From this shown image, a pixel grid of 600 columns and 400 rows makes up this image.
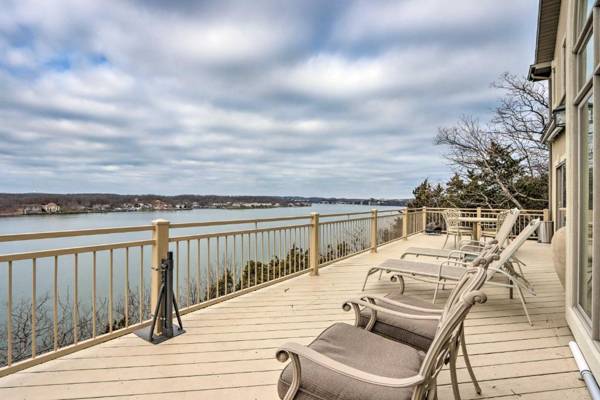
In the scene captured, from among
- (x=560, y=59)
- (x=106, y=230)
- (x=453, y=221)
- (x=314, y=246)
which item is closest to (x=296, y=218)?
(x=314, y=246)

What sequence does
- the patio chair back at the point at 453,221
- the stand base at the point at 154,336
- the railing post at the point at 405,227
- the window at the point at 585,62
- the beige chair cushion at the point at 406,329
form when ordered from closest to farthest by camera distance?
the beige chair cushion at the point at 406,329, the window at the point at 585,62, the stand base at the point at 154,336, the patio chair back at the point at 453,221, the railing post at the point at 405,227

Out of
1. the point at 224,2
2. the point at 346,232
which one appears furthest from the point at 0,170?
the point at 346,232

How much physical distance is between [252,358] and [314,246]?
2.99 m

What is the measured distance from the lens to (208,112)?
14398 millimetres

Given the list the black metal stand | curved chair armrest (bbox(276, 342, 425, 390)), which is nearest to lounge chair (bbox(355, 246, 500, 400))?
curved chair armrest (bbox(276, 342, 425, 390))

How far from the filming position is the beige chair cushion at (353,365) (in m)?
1.26

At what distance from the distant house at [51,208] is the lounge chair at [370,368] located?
5830 mm

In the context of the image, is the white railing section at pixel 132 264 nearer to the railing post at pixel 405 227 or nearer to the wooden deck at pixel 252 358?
the wooden deck at pixel 252 358

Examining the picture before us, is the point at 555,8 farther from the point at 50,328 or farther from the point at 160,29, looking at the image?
the point at 50,328

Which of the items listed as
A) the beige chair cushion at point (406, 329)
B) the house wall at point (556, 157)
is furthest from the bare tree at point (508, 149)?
the beige chair cushion at point (406, 329)

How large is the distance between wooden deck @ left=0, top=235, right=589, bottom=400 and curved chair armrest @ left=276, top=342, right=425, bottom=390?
91 centimetres

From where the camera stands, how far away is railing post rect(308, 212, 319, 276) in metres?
5.32

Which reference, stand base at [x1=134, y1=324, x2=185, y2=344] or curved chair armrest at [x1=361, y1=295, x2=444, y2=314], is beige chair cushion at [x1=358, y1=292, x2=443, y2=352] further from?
stand base at [x1=134, y1=324, x2=185, y2=344]

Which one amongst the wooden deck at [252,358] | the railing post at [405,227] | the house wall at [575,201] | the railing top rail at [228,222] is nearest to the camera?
the wooden deck at [252,358]
